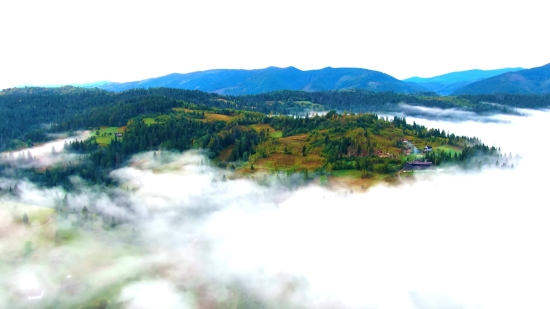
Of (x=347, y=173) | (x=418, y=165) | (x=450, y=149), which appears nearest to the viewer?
(x=347, y=173)

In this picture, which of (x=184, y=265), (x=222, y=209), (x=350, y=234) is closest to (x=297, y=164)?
(x=222, y=209)

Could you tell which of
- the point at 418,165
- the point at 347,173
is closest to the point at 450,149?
the point at 418,165

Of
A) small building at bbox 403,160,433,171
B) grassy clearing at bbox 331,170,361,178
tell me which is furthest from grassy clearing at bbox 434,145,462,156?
grassy clearing at bbox 331,170,361,178

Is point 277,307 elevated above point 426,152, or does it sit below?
below

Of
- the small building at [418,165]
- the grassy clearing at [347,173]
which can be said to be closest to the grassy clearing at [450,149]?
the small building at [418,165]

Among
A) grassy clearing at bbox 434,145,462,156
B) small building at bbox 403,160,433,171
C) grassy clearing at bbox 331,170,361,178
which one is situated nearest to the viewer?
grassy clearing at bbox 331,170,361,178

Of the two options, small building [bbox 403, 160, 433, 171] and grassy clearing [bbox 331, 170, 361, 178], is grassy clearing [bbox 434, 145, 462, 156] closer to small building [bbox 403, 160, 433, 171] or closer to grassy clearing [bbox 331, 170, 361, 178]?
small building [bbox 403, 160, 433, 171]

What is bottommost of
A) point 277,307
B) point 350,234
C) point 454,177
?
point 277,307

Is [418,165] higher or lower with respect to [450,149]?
lower

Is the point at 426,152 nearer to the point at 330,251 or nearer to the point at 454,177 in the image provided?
the point at 454,177

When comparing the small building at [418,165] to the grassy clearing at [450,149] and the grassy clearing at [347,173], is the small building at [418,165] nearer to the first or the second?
the grassy clearing at [347,173]

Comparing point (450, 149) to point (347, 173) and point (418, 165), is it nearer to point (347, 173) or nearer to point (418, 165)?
point (418, 165)
